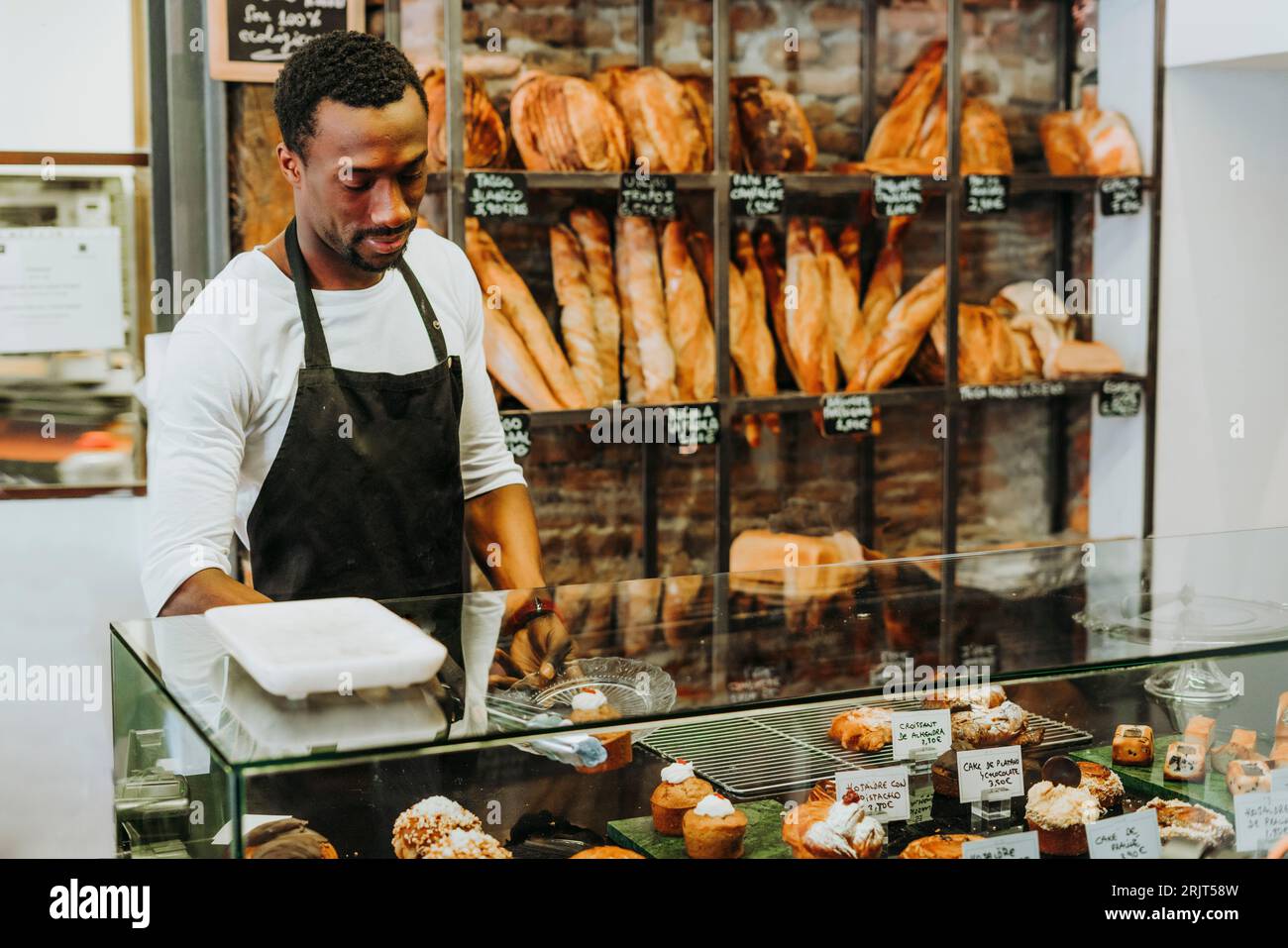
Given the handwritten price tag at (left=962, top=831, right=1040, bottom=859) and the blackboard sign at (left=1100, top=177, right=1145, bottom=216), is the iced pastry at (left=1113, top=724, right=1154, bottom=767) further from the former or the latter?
the blackboard sign at (left=1100, top=177, right=1145, bottom=216)

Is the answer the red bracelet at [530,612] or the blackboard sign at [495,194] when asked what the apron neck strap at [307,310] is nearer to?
the red bracelet at [530,612]

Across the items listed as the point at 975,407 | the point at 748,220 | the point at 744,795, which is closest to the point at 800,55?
the point at 748,220

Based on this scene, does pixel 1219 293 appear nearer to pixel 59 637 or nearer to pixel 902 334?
pixel 902 334

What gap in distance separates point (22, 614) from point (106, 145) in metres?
1.05

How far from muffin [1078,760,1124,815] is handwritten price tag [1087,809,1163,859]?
0.13ft

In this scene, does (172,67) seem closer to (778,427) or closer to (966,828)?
(778,427)

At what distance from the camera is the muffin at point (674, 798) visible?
1.53m

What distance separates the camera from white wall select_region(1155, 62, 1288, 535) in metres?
3.54

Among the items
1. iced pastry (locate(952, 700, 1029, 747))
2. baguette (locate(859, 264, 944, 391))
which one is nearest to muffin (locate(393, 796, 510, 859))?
iced pastry (locate(952, 700, 1029, 747))

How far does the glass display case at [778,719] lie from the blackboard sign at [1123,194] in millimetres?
1900

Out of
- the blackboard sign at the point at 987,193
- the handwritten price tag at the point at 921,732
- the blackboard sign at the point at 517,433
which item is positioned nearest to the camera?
the handwritten price tag at the point at 921,732

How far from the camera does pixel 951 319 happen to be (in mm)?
3342

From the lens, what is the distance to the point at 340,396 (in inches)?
80.7

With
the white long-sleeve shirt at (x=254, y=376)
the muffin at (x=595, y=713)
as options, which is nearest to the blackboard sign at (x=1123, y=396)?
the white long-sleeve shirt at (x=254, y=376)
